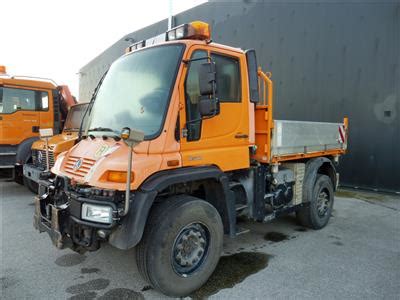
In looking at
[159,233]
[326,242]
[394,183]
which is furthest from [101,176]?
[394,183]

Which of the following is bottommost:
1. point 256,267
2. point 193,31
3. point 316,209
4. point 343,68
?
point 256,267

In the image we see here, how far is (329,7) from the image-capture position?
8.55 meters

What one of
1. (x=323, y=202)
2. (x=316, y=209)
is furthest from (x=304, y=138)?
→ (x=323, y=202)

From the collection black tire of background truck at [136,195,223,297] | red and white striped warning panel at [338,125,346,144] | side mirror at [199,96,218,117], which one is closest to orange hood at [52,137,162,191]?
black tire of background truck at [136,195,223,297]

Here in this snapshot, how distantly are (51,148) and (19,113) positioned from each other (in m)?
2.15

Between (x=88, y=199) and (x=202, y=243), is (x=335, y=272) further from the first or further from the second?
(x=88, y=199)

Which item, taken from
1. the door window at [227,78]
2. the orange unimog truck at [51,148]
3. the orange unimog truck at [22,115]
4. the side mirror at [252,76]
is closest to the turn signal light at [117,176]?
the door window at [227,78]

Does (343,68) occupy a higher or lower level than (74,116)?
higher

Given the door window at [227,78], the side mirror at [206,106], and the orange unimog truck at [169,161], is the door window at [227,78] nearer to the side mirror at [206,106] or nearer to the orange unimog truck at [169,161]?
the orange unimog truck at [169,161]

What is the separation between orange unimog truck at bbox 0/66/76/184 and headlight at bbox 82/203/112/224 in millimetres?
5633

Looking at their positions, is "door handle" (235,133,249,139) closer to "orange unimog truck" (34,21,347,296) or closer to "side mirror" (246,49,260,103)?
"orange unimog truck" (34,21,347,296)

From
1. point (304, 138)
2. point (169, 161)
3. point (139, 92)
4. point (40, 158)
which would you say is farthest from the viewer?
point (40, 158)

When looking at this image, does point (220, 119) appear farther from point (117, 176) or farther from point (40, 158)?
point (40, 158)

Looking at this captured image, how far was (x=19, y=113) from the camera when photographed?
7973 millimetres
